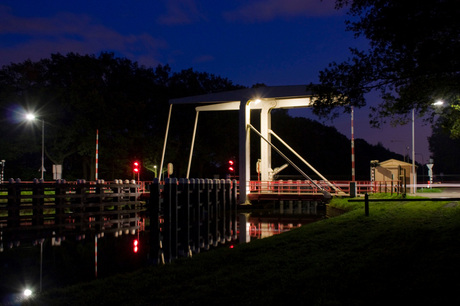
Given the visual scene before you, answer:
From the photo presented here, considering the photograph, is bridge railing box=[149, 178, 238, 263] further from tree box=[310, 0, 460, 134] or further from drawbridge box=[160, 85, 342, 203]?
tree box=[310, 0, 460, 134]

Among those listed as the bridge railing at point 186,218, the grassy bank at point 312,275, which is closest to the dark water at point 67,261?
the bridge railing at point 186,218

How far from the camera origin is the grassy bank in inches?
221

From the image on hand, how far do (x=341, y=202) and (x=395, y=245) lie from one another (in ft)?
36.1

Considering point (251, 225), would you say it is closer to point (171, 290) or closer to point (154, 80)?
point (171, 290)

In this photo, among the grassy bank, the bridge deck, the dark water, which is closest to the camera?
the grassy bank

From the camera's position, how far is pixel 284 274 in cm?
681

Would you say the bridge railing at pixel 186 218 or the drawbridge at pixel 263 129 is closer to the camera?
the bridge railing at pixel 186 218

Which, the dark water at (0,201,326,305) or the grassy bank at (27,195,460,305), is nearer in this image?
the grassy bank at (27,195,460,305)

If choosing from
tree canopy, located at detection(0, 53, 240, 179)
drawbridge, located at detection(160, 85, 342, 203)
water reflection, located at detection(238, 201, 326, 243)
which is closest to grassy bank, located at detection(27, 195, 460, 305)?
water reflection, located at detection(238, 201, 326, 243)

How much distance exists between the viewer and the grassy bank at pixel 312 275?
18.4ft

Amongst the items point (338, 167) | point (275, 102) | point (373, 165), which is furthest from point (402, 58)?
point (338, 167)

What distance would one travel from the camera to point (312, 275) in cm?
658

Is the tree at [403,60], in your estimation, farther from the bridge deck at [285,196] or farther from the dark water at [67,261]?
the bridge deck at [285,196]

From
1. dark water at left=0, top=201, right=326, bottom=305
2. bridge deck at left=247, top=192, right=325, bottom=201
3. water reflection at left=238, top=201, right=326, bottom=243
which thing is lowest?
dark water at left=0, top=201, right=326, bottom=305
